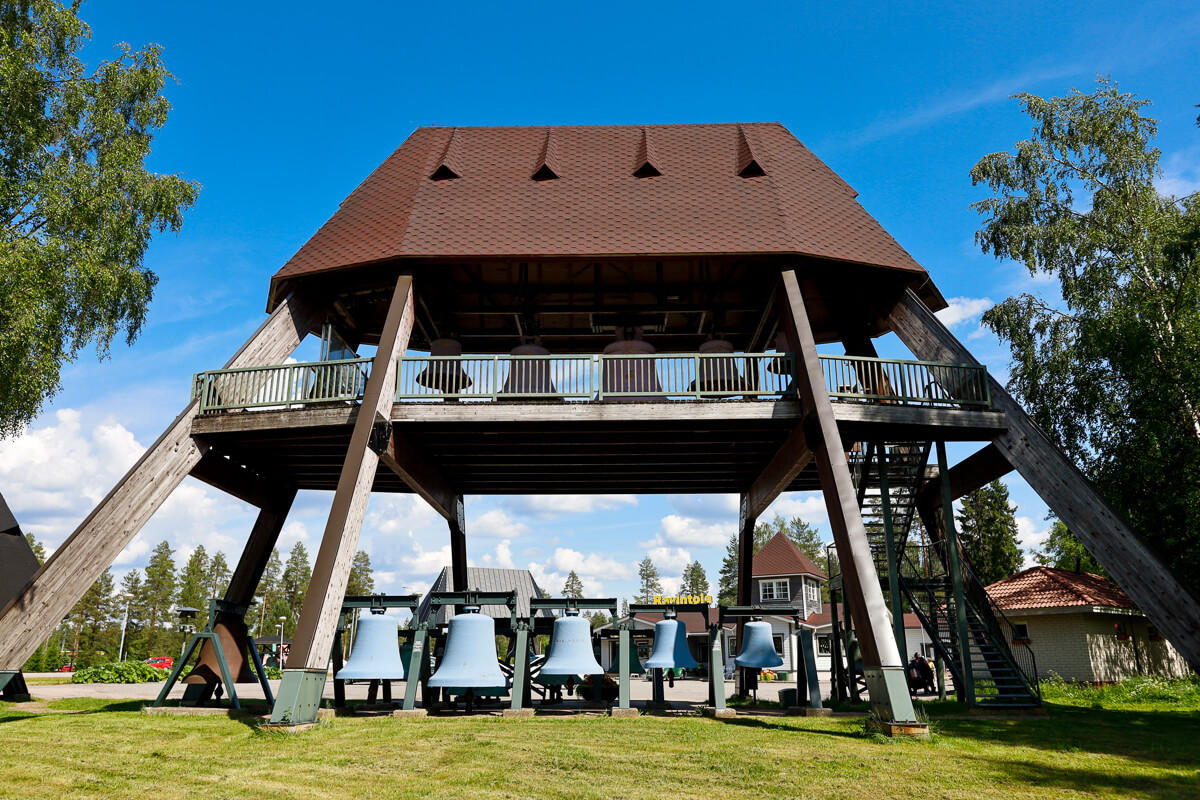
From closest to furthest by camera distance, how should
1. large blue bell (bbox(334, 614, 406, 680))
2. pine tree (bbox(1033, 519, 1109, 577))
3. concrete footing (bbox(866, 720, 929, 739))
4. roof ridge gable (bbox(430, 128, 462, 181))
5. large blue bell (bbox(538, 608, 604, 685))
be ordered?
1. concrete footing (bbox(866, 720, 929, 739))
2. large blue bell (bbox(334, 614, 406, 680))
3. large blue bell (bbox(538, 608, 604, 685))
4. roof ridge gable (bbox(430, 128, 462, 181))
5. pine tree (bbox(1033, 519, 1109, 577))

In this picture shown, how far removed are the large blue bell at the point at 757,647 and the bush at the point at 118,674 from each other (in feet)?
96.7

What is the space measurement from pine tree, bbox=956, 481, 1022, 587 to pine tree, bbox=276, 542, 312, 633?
241ft

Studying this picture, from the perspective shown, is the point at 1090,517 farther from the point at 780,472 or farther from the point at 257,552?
the point at 257,552

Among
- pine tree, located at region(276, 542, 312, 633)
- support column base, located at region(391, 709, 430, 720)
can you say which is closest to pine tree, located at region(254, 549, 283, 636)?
pine tree, located at region(276, 542, 312, 633)

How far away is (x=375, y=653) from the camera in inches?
484

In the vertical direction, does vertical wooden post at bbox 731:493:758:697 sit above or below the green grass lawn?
above

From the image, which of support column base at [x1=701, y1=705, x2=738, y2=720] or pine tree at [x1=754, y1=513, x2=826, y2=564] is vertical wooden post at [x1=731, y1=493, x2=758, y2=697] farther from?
pine tree at [x1=754, y1=513, x2=826, y2=564]

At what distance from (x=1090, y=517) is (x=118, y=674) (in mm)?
35411

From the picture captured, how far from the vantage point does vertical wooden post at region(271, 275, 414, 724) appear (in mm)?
10828

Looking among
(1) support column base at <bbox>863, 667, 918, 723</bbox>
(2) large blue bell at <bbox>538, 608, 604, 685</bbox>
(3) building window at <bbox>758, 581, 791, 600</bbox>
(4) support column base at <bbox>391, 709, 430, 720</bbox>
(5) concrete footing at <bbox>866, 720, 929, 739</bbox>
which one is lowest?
(4) support column base at <bbox>391, 709, 430, 720</bbox>

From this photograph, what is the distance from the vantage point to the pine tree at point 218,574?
9712 cm

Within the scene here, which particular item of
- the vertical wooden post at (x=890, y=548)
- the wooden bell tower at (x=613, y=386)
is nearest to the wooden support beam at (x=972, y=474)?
the wooden bell tower at (x=613, y=386)

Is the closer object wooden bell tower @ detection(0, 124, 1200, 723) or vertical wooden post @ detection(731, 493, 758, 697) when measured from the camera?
wooden bell tower @ detection(0, 124, 1200, 723)

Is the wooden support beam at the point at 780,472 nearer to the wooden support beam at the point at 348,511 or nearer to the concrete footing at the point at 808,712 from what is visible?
the concrete footing at the point at 808,712
